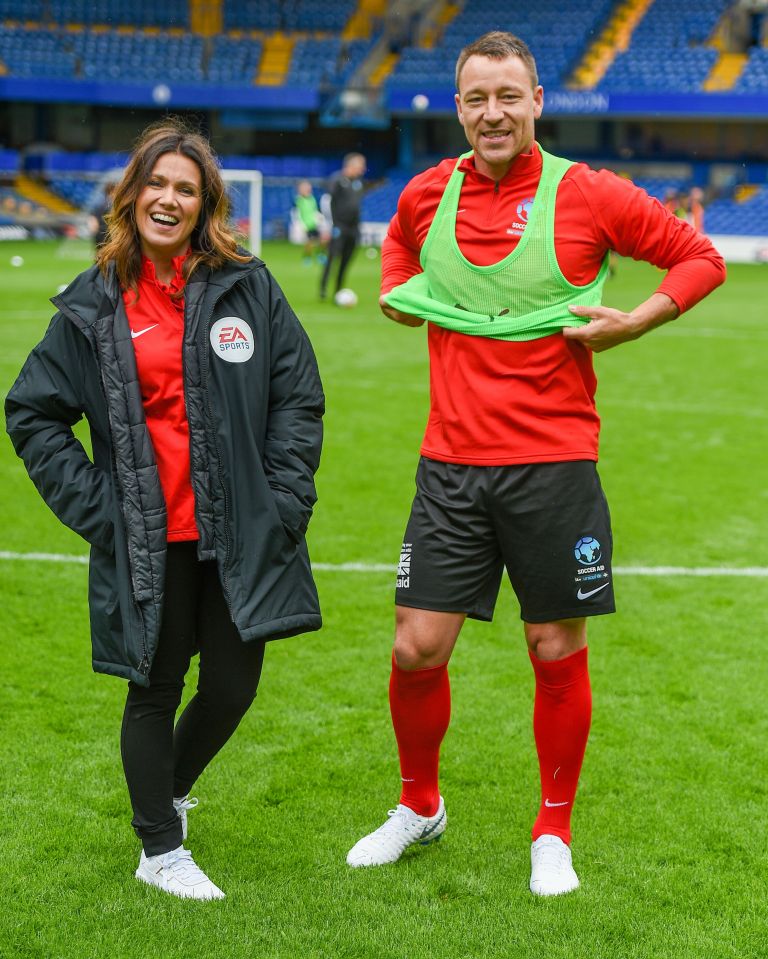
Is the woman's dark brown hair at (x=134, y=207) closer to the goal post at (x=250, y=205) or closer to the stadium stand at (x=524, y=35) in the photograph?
the goal post at (x=250, y=205)

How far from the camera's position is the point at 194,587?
318cm

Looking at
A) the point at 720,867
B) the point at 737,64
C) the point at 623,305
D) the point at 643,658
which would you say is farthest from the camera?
the point at 737,64

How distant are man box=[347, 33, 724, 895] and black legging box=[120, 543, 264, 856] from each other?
47cm

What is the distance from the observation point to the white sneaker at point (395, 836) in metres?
3.48

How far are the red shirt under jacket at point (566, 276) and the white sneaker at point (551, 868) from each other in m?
1.02

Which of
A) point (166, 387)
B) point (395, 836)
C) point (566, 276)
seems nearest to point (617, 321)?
point (566, 276)

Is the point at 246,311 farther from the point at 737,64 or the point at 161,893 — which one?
the point at 737,64

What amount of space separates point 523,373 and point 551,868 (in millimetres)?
1274

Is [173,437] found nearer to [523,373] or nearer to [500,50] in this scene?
[523,373]

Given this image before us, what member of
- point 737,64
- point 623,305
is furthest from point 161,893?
point 737,64

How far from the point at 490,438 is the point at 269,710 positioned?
1752mm

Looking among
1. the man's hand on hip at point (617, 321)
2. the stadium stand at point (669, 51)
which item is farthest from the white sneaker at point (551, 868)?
the stadium stand at point (669, 51)

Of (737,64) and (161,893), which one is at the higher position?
(737,64)

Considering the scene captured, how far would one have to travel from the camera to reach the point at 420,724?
139 inches
